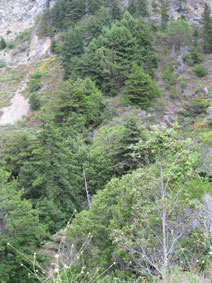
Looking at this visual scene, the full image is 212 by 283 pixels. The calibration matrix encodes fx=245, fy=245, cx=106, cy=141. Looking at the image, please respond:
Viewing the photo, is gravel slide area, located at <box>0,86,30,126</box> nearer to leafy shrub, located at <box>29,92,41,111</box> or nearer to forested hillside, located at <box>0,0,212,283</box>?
forested hillside, located at <box>0,0,212,283</box>

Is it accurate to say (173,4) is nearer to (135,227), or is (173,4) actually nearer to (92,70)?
(92,70)

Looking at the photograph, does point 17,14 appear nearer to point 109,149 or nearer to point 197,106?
point 197,106

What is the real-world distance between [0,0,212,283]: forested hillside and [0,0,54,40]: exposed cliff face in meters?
14.4

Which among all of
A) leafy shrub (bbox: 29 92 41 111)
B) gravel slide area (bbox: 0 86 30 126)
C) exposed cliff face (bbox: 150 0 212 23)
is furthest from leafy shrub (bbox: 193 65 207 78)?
gravel slide area (bbox: 0 86 30 126)

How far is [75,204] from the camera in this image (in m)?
18.8

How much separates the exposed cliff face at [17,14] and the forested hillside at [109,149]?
1444 cm

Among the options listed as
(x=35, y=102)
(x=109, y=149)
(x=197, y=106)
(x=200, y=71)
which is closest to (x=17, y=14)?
(x=35, y=102)

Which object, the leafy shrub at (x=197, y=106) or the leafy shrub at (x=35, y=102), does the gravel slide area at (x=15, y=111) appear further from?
the leafy shrub at (x=197, y=106)

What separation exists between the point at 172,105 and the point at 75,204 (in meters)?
17.6

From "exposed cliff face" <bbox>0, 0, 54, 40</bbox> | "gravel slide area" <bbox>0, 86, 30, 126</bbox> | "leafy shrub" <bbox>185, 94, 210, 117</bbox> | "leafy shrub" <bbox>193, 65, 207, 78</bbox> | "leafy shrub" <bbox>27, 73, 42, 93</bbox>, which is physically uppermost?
"exposed cliff face" <bbox>0, 0, 54, 40</bbox>

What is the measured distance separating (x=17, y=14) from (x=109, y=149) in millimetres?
70113

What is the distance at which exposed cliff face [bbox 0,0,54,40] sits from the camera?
7000 cm

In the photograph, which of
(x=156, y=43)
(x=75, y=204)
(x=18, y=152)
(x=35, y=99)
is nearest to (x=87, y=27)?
(x=156, y=43)

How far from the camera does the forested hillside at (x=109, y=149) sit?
6.90 meters
